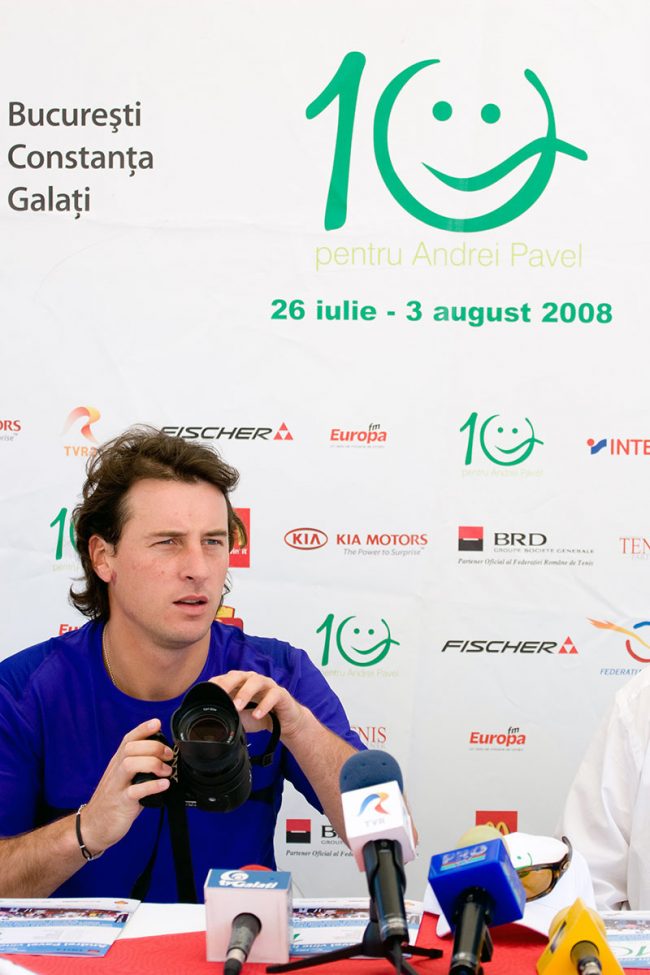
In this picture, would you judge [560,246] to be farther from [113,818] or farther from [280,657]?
[113,818]

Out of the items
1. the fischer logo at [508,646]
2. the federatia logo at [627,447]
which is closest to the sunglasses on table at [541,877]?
the fischer logo at [508,646]

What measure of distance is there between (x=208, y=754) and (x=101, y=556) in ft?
2.33

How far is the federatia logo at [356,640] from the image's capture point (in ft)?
8.75

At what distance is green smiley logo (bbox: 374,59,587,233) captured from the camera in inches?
104

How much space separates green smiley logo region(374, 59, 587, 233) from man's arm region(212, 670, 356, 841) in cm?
140

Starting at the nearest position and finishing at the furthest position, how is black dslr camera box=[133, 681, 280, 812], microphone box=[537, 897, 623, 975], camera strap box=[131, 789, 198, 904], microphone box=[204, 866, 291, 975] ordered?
microphone box=[537, 897, 623, 975]
microphone box=[204, 866, 291, 975]
black dslr camera box=[133, 681, 280, 812]
camera strap box=[131, 789, 198, 904]

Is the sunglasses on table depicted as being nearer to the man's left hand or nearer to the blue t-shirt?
the man's left hand

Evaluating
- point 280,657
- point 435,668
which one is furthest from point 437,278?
point 280,657

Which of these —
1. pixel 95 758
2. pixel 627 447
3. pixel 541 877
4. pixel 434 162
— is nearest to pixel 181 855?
pixel 95 758

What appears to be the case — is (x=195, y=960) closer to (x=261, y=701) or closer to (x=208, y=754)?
(x=208, y=754)

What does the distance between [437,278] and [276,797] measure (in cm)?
138

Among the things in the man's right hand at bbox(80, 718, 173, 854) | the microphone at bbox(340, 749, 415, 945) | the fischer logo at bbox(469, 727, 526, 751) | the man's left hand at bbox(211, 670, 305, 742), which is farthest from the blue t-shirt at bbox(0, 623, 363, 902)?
the fischer logo at bbox(469, 727, 526, 751)

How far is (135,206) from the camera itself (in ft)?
8.77

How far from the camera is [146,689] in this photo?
1834mm
